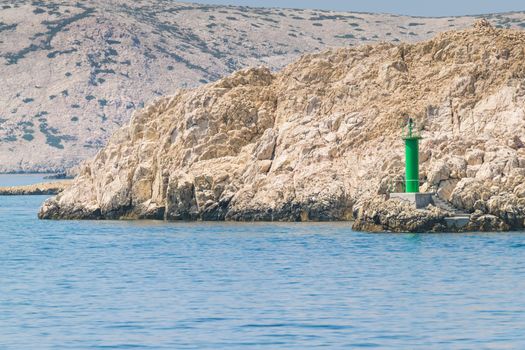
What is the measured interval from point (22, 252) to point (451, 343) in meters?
27.3

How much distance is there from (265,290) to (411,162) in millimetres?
19225

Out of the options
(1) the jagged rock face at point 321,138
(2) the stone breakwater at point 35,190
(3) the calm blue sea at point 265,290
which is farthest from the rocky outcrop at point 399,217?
(2) the stone breakwater at point 35,190

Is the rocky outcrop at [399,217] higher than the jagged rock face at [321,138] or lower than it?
lower

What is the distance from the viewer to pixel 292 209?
60875 millimetres

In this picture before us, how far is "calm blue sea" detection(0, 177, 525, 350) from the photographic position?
89.9ft

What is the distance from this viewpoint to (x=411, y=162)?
53.3 m

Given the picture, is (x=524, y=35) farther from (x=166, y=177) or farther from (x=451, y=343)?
(x=451, y=343)

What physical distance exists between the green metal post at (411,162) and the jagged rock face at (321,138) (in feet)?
4.65

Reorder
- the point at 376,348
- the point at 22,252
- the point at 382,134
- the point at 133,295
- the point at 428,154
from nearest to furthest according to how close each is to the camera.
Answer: the point at 376,348 → the point at 133,295 → the point at 22,252 → the point at 428,154 → the point at 382,134

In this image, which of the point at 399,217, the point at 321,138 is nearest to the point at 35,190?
the point at 321,138

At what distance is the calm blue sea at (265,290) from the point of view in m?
27.4

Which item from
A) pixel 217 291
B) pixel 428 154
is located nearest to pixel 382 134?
pixel 428 154

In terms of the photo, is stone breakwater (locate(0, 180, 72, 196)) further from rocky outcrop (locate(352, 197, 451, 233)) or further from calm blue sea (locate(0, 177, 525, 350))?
rocky outcrop (locate(352, 197, 451, 233))

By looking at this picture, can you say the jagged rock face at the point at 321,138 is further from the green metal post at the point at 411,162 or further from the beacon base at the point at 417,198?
the green metal post at the point at 411,162
